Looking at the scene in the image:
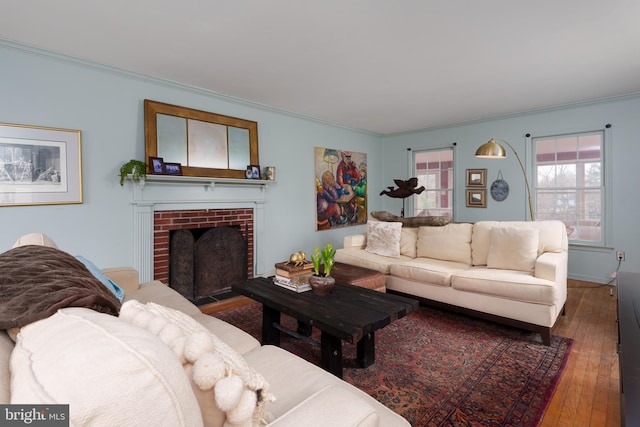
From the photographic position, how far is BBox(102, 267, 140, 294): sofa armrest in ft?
7.64

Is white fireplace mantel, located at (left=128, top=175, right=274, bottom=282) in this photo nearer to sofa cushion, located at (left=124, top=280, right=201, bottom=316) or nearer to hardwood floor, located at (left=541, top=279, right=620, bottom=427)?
sofa cushion, located at (left=124, top=280, right=201, bottom=316)

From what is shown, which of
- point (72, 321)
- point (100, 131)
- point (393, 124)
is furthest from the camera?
point (393, 124)

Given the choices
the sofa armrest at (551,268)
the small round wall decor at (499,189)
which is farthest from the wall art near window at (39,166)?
the small round wall decor at (499,189)

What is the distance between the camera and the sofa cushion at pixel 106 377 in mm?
505

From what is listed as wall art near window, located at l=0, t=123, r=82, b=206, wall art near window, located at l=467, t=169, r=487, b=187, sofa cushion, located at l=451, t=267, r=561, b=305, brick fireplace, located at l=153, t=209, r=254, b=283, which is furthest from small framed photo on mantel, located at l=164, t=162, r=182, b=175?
wall art near window, located at l=467, t=169, r=487, b=187

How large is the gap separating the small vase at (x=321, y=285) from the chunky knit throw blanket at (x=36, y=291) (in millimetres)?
1475

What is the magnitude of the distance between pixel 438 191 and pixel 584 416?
174 inches

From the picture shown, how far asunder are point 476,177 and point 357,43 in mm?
3593

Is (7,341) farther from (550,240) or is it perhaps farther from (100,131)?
(550,240)

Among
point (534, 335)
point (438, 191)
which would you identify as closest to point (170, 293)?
point (534, 335)

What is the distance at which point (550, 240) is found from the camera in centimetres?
316

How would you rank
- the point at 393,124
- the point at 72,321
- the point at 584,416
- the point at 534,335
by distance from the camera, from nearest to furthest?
1. the point at 72,321
2. the point at 584,416
3. the point at 534,335
4. the point at 393,124

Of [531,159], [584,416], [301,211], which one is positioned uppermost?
[531,159]

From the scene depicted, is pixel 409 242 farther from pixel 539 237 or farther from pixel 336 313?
pixel 336 313
